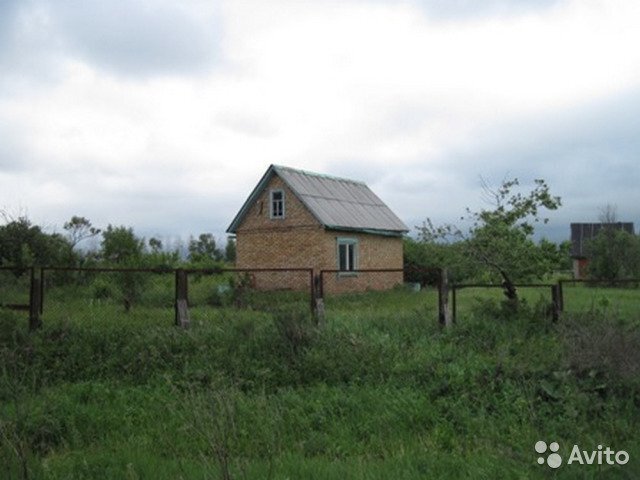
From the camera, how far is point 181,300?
1002cm

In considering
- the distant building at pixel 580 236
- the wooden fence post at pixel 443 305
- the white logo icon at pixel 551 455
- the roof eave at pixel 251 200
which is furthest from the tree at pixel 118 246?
the distant building at pixel 580 236

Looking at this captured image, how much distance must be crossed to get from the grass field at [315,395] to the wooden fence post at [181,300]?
0.18 metres

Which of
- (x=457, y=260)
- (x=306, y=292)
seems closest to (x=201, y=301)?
(x=306, y=292)

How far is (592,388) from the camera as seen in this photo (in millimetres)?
6848

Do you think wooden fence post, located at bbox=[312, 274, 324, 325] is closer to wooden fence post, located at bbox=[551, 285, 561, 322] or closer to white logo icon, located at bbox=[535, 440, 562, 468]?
wooden fence post, located at bbox=[551, 285, 561, 322]

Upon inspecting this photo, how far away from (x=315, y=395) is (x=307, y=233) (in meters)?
15.1

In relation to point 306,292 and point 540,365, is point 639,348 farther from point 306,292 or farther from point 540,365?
point 306,292

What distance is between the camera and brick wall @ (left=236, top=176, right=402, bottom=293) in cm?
2209

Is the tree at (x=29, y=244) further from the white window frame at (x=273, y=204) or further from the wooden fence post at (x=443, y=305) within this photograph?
the wooden fence post at (x=443, y=305)

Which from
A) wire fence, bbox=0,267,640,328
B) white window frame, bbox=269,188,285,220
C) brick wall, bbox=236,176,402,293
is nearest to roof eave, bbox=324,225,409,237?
brick wall, bbox=236,176,402,293

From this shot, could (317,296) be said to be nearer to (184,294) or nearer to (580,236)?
(184,294)

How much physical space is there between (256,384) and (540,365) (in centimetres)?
351

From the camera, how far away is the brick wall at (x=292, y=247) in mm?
22094

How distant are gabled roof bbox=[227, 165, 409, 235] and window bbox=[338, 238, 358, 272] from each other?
1.73 feet
